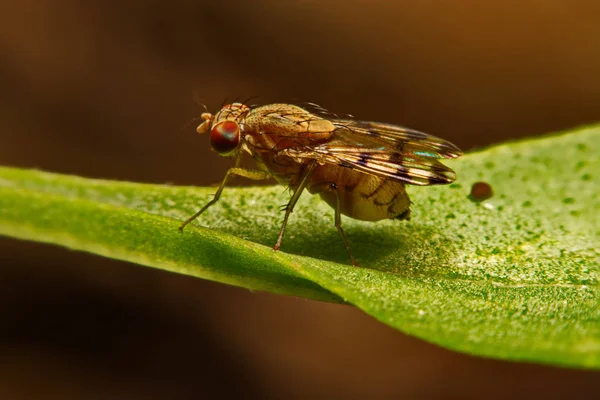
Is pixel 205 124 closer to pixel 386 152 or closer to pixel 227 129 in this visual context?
pixel 227 129

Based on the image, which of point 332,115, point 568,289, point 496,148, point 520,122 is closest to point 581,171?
point 496,148

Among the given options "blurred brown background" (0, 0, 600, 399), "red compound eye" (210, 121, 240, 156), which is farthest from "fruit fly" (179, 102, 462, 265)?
"blurred brown background" (0, 0, 600, 399)

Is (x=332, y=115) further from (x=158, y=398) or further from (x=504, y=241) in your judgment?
(x=158, y=398)

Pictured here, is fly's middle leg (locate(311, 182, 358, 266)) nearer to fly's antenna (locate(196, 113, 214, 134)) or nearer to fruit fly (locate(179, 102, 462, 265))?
fruit fly (locate(179, 102, 462, 265))

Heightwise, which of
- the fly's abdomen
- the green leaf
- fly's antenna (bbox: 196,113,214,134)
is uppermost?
fly's antenna (bbox: 196,113,214,134)

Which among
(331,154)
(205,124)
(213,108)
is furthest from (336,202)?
(213,108)

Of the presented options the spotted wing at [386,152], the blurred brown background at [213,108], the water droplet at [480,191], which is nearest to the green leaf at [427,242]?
the water droplet at [480,191]
